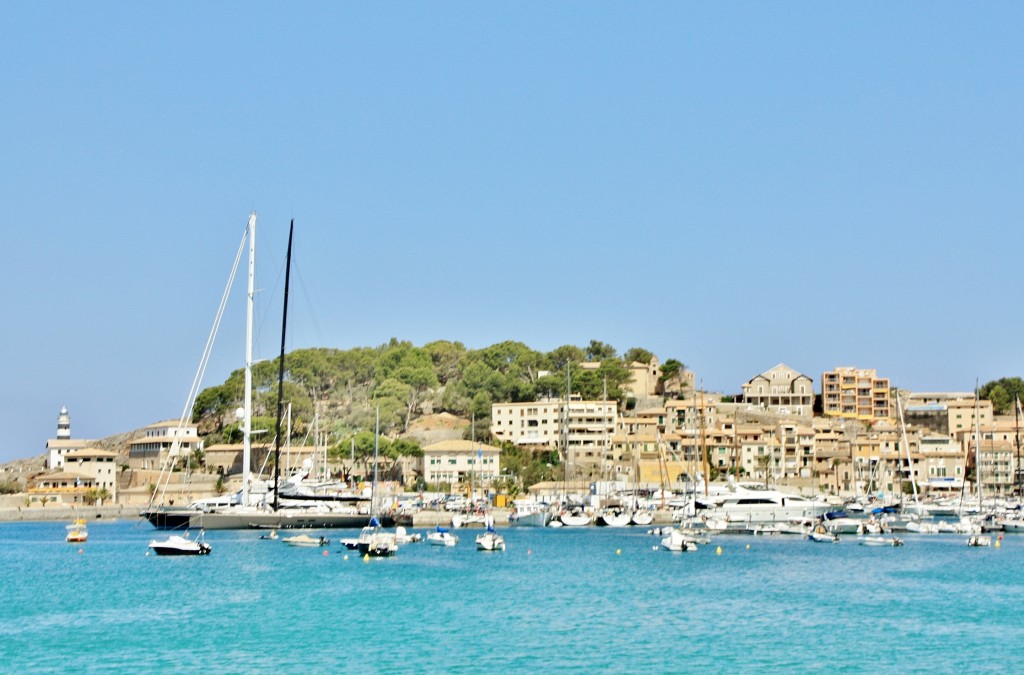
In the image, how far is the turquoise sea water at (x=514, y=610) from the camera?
3284 centimetres

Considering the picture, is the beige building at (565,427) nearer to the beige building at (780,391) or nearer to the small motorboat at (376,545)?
the beige building at (780,391)

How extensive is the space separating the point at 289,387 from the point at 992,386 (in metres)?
84.2

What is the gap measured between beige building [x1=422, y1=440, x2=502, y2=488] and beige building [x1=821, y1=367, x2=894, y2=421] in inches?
2096

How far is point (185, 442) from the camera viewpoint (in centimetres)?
13312

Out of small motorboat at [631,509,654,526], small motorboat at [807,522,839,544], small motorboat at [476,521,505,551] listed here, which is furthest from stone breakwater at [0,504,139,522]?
small motorboat at [807,522,839,544]

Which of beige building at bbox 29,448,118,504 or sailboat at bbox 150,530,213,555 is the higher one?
beige building at bbox 29,448,118,504

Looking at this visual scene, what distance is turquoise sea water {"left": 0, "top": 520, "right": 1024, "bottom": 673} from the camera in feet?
108

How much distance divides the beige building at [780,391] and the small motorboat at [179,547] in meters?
107

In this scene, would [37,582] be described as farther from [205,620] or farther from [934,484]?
[934,484]

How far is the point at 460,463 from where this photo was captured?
126m

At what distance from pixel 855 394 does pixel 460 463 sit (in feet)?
195

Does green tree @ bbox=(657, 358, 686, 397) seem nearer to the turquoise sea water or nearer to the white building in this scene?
the white building

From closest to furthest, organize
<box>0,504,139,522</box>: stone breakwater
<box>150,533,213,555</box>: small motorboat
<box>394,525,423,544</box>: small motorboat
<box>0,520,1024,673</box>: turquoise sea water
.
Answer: <box>0,520,1024,673</box>: turquoise sea water, <box>150,533,213,555</box>: small motorboat, <box>394,525,423,544</box>: small motorboat, <box>0,504,139,522</box>: stone breakwater

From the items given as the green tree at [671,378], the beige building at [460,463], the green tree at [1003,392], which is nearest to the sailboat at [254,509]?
the beige building at [460,463]
